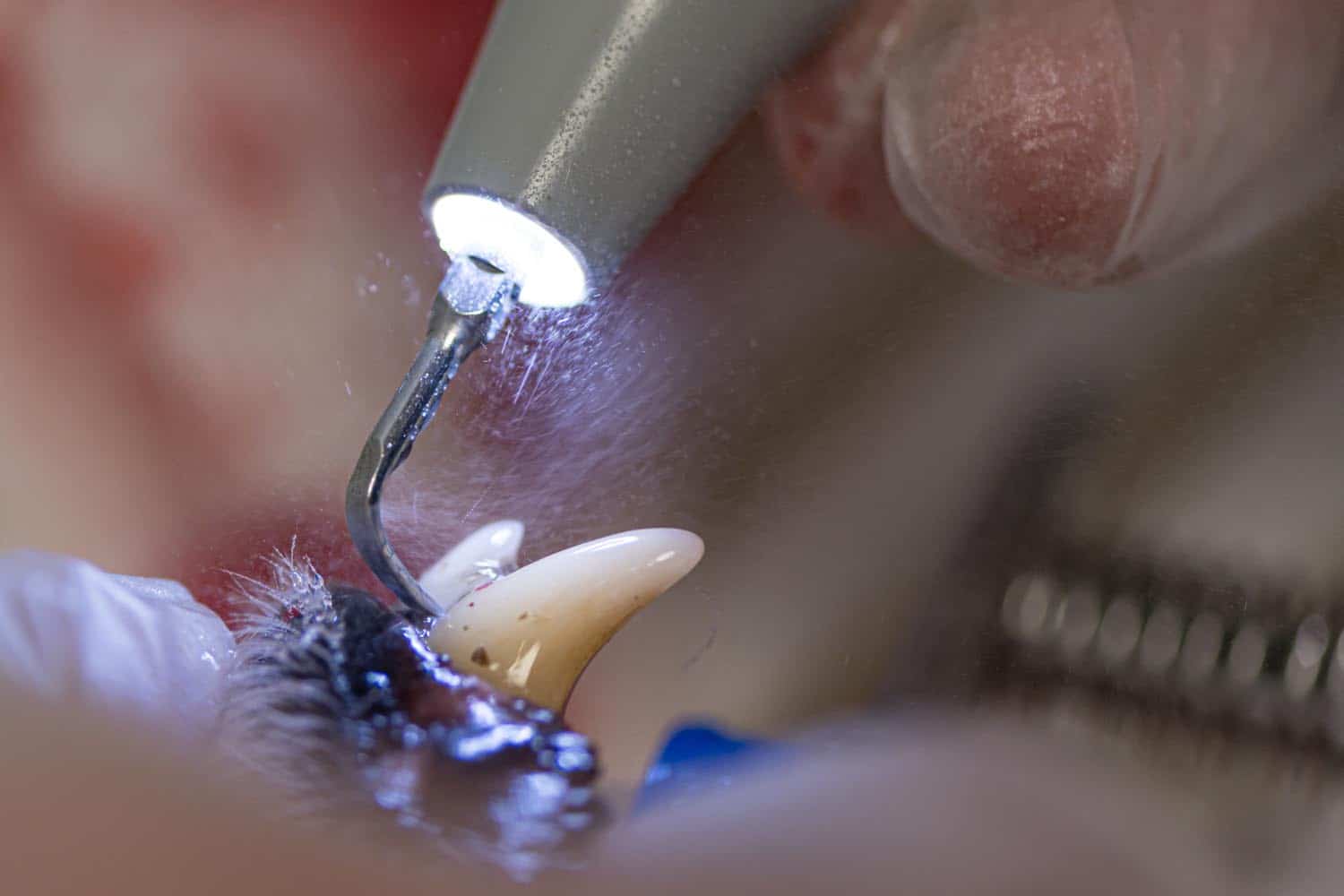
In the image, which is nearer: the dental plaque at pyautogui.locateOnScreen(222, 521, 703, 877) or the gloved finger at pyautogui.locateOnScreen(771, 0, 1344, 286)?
the dental plaque at pyautogui.locateOnScreen(222, 521, 703, 877)

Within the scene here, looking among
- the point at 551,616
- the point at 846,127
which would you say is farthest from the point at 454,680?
the point at 846,127

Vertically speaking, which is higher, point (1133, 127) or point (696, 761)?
point (1133, 127)

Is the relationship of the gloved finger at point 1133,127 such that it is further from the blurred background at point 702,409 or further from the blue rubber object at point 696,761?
the blue rubber object at point 696,761

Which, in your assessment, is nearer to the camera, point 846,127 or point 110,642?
point 110,642

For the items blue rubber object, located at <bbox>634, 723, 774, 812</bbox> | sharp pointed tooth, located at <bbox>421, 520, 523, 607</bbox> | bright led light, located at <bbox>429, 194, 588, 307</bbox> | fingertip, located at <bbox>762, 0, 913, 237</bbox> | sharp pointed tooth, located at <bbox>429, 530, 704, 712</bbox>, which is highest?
fingertip, located at <bbox>762, 0, 913, 237</bbox>

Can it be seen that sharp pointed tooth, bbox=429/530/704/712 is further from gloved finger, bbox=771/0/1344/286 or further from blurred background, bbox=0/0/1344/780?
gloved finger, bbox=771/0/1344/286

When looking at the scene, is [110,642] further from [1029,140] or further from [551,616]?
[1029,140]

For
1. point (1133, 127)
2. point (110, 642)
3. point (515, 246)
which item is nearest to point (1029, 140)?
point (1133, 127)

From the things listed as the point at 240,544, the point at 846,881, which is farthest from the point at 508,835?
the point at 240,544

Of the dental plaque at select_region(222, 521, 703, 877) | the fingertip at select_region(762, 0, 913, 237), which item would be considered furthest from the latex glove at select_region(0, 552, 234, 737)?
the fingertip at select_region(762, 0, 913, 237)
